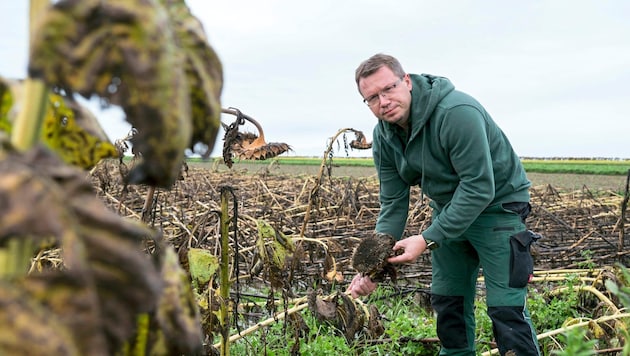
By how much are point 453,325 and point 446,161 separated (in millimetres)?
975

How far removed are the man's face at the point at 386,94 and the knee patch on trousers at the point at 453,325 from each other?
1.12m

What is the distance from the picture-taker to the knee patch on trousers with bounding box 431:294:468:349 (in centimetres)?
340

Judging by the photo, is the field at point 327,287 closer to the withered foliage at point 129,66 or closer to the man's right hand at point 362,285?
the man's right hand at point 362,285

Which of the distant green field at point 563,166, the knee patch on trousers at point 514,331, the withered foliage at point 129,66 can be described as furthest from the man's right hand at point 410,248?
the distant green field at point 563,166

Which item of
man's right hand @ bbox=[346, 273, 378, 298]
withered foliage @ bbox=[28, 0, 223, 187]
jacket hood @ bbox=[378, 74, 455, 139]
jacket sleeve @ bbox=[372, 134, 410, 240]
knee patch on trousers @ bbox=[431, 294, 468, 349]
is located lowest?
knee patch on trousers @ bbox=[431, 294, 468, 349]

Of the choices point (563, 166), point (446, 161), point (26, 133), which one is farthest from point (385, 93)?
point (563, 166)

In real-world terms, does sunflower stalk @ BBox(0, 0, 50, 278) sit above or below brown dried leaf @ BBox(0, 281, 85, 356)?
above

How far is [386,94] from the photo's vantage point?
2.95 meters

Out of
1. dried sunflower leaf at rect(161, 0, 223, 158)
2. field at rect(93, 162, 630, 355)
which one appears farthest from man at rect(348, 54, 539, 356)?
dried sunflower leaf at rect(161, 0, 223, 158)

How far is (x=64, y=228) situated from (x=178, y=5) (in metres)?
0.26

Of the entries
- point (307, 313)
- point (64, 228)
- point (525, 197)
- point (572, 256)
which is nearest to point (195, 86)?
point (64, 228)

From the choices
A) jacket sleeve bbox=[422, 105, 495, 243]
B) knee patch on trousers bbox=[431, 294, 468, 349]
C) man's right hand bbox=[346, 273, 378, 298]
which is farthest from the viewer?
knee patch on trousers bbox=[431, 294, 468, 349]

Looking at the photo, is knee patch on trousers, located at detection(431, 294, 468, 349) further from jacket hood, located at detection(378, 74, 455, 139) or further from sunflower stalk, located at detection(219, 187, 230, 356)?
sunflower stalk, located at detection(219, 187, 230, 356)

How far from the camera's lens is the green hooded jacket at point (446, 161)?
284 cm
